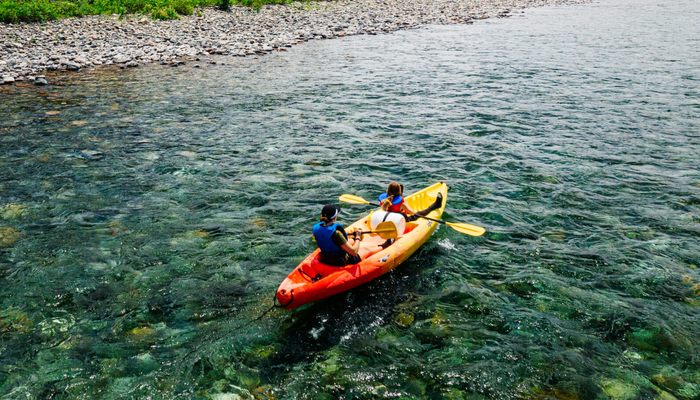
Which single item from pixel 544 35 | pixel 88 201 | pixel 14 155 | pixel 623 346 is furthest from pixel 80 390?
pixel 544 35

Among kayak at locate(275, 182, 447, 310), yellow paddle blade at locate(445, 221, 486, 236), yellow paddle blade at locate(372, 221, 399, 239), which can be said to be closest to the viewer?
kayak at locate(275, 182, 447, 310)

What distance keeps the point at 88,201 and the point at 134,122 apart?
682 cm

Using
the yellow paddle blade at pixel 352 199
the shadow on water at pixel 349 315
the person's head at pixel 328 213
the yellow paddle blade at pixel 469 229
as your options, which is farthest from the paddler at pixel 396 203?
the person's head at pixel 328 213

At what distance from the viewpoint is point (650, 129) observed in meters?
16.3

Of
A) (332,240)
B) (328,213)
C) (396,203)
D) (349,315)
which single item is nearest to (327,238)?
(332,240)

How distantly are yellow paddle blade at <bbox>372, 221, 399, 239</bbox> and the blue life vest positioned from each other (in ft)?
4.33

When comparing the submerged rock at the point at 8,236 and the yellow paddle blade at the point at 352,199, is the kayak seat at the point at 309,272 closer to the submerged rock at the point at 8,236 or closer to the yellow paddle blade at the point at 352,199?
the yellow paddle blade at the point at 352,199

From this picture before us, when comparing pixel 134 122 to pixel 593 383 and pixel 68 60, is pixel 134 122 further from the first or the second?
pixel 593 383

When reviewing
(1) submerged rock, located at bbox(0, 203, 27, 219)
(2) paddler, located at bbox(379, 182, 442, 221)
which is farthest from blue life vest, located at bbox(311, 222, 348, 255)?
(1) submerged rock, located at bbox(0, 203, 27, 219)

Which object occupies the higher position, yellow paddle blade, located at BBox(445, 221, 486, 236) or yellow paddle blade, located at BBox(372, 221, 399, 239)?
yellow paddle blade, located at BBox(372, 221, 399, 239)

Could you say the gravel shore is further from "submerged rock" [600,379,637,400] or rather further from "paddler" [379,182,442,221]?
"submerged rock" [600,379,637,400]

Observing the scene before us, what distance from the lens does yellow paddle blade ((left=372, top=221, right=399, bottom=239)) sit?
32.2 ft

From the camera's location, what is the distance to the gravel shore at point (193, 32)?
2766cm

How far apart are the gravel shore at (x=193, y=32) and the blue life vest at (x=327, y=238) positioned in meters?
21.0
